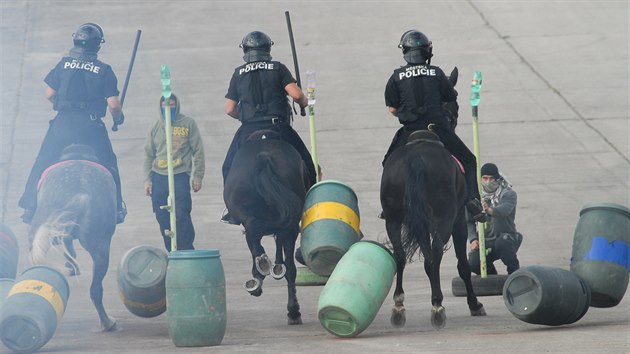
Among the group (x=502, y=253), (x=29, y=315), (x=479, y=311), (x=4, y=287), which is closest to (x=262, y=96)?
(x=479, y=311)

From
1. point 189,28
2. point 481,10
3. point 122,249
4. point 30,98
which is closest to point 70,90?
point 122,249

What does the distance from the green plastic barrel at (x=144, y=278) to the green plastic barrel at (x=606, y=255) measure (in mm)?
3634

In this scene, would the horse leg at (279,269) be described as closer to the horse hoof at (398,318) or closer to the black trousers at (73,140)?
the horse hoof at (398,318)

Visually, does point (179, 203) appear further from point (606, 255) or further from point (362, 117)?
point (362, 117)

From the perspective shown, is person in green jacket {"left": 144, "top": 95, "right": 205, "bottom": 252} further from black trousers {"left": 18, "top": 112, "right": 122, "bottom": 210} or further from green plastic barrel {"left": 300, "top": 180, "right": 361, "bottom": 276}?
green plastic barrel {"left": 300, "top": 180, "right": 361, "bottom": 276}

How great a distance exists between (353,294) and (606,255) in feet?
7.84

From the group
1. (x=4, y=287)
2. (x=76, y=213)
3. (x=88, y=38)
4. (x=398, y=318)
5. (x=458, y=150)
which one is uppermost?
(x=88, y=38)

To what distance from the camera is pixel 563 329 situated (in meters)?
11.5

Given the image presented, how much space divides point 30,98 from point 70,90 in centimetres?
1166

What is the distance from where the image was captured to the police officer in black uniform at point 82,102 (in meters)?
13.2

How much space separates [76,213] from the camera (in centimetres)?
1217

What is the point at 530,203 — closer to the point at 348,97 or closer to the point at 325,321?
the point at 348,97

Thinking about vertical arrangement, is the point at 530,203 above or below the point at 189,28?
below

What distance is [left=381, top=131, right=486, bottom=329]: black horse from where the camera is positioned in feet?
39.3
